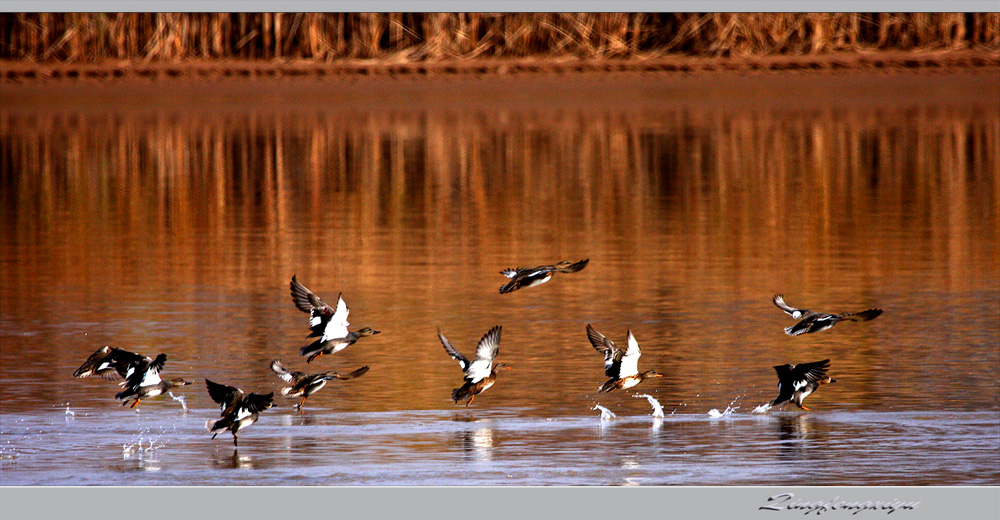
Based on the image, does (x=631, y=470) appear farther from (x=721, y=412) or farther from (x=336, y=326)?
(x=336, y=326)

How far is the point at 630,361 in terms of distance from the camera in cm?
992

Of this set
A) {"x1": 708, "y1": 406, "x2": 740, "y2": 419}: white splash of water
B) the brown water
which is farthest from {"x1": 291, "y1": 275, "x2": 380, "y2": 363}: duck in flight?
{"x1": 708, "y1": 406, "x2": 740, "y2": 419}: white splash of water

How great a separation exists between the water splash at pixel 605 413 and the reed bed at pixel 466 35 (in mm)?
19219

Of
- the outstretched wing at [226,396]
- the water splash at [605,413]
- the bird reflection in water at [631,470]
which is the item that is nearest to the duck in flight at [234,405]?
the outstretched wing at [226,396]

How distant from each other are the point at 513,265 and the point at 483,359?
5719mm

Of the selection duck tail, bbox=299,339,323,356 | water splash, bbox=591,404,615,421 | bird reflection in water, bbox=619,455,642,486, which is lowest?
bird reflection in water, bbox=619,455,642,486

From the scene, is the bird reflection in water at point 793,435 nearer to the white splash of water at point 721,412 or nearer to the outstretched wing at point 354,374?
the white splash of water at point 721,412

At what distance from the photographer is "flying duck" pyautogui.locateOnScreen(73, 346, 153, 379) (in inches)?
383

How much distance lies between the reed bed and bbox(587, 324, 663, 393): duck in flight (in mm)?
19260

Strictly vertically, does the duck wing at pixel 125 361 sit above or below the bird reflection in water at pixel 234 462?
above

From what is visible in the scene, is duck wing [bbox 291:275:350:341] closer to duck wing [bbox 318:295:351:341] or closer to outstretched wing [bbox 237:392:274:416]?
duck wing [bbox 318:295:351:341]

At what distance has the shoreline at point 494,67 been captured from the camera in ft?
93.5

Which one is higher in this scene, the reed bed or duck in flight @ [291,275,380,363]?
the reed bed

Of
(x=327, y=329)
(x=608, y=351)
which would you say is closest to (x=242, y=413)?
(x=327, y=329)
